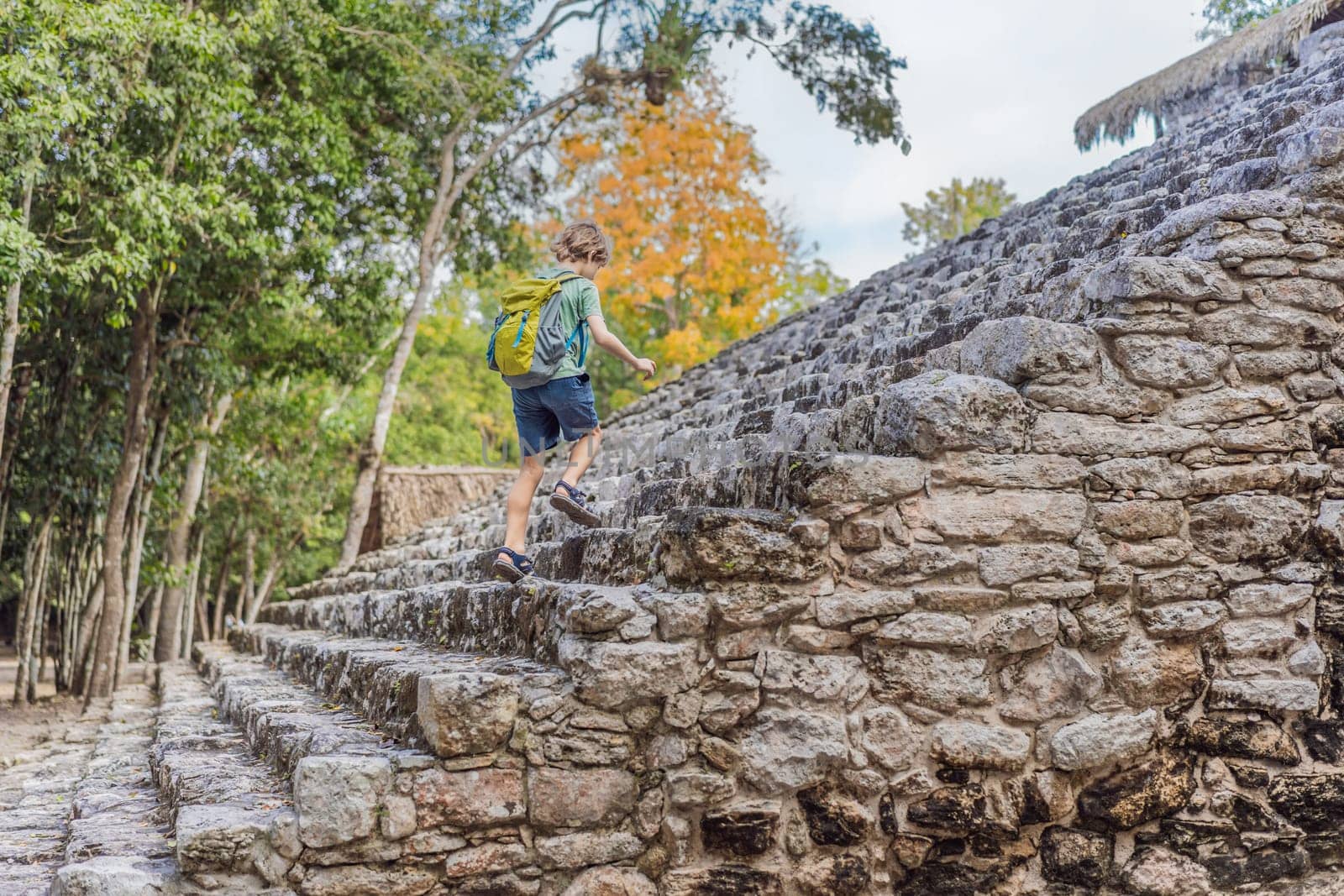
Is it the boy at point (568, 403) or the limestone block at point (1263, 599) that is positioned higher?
the boy at point (568, 403)

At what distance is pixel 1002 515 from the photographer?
349 cm

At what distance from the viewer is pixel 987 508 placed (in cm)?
349

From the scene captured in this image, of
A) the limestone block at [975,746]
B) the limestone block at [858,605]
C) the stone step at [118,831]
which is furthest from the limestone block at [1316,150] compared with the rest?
the stone step at [118,831]

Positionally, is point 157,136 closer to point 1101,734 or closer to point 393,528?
point 393,528

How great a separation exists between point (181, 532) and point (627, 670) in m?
12.0

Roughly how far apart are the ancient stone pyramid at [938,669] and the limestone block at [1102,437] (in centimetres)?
1

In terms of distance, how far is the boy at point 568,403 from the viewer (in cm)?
385

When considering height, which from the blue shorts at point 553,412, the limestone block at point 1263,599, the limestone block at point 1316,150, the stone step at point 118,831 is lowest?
the stone step at point 118,831

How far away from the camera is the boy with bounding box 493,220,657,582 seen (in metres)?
3.85

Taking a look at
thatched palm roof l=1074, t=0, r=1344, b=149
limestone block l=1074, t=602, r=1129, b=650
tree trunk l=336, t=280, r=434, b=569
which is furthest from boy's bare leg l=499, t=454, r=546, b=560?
tree trunk l=336, t=280, r=434, b=569

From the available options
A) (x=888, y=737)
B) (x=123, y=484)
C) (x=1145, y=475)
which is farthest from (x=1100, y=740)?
(x=123, y=484)

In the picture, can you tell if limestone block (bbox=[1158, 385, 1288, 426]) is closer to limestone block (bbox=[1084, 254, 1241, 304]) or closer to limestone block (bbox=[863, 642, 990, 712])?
limestone block (bbox=[1084, 254, 1241, 304])

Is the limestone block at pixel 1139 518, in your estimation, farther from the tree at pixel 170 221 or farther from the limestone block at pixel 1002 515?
the tree at pixel 170 221

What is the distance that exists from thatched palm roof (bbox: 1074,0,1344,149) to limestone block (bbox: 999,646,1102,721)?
19.7 feet
